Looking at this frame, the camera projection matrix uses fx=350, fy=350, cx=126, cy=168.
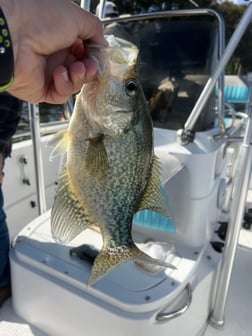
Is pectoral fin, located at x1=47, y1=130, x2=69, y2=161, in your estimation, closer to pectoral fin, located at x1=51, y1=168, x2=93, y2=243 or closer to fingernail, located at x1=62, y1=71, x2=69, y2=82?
pectoral fin, located at x1=51, y1=168, x2=93, y2=243

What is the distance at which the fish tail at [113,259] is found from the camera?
1.01 metres

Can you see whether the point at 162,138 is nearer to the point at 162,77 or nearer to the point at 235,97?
the point at 162,77

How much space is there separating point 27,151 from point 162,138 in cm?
131

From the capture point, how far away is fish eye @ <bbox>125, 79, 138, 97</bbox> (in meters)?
0.96

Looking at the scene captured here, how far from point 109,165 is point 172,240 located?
3.54 feet

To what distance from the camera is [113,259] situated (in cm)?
103

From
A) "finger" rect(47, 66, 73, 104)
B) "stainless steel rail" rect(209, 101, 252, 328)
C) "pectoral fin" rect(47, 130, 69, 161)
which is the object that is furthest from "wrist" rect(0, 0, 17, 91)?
"stainless steel rail" rect(209, 101, 252, 328)

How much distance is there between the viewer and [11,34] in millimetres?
774

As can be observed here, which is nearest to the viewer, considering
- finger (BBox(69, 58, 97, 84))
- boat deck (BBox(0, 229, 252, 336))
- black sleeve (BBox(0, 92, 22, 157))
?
finger (BBox(69, 58, 97, 84))

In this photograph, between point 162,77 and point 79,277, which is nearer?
point 79,277

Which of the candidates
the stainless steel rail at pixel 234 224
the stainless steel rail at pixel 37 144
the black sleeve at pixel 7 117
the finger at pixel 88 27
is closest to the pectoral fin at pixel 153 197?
the finger at pixel 88 27

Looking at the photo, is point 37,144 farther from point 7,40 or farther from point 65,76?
point 7,40

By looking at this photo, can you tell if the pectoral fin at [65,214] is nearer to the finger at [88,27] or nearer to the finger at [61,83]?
the finger at [61,83]

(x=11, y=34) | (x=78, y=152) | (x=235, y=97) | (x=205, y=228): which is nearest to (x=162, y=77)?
(x=205, y=228)
